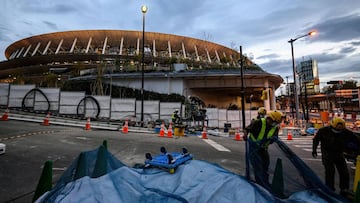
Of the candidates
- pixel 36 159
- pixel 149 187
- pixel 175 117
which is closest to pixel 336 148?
pixel 149 187

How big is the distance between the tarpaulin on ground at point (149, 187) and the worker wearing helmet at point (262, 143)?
37 cm

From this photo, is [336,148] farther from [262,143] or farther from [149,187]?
[149,187]

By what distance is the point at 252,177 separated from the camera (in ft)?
12.0

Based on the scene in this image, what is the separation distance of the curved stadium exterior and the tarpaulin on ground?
21.4 meters

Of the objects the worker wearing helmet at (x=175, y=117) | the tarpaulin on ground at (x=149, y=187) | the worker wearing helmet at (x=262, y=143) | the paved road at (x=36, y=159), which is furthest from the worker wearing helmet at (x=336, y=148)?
the worker wearing helmet at (x=175, y=117)

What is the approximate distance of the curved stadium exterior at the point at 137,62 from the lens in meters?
25.4

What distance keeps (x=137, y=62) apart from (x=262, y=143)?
124ft

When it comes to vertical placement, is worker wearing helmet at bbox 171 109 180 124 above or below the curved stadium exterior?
below

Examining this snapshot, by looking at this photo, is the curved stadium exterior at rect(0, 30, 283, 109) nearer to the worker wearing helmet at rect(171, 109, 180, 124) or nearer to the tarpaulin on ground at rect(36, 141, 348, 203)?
the worker wearing helmet at rect(171, 109, 180, 124)

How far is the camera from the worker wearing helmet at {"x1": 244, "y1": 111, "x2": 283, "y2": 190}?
3.55 metres

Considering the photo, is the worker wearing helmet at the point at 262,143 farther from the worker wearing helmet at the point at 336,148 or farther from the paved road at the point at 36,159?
the worker wearing helmet at the point at 336,148

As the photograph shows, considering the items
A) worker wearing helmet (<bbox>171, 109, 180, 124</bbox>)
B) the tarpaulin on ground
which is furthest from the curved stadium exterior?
the tarpaulin on ground

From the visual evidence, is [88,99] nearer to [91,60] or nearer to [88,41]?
[91,60]

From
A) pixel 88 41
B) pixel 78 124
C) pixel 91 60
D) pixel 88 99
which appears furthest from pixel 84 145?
pixel 88 41
